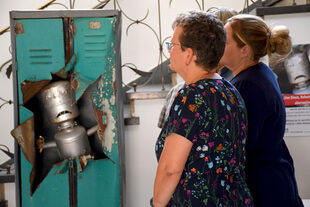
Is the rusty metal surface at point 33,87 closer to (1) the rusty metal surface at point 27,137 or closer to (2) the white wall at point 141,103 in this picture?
(1) the rusty metal surface at point 27,137

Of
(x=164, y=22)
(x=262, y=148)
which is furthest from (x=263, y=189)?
(x=164, y=22)

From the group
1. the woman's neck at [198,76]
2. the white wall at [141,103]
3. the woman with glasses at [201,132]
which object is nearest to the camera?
the woman with glasses at [201,132]

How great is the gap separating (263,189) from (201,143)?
0.50m

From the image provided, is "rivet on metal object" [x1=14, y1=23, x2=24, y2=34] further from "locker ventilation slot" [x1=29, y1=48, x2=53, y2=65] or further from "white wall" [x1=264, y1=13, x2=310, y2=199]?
"white wall" [x1=264, y1=13, x2=310, y2=199]

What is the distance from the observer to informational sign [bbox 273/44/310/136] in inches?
108

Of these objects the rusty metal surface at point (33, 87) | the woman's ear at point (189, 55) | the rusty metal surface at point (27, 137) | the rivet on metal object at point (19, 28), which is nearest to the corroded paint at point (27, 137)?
the rusty metal surface at point (27, 137)

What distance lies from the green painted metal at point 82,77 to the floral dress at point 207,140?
1.22 meters

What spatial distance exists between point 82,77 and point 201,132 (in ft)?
4.56

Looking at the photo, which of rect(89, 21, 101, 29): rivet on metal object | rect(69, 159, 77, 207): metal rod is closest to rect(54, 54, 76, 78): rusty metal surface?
rect(89, 21, 101, 29): rivet on metal object

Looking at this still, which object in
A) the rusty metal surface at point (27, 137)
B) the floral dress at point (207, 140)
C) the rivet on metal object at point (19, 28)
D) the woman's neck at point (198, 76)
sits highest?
the rivet on metal object at point (19, 28)

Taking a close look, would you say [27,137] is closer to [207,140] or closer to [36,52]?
[36,52]

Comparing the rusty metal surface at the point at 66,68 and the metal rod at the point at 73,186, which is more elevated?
the rusty metal surface at the point at 66,68

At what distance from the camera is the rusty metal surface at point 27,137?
2.34 metres

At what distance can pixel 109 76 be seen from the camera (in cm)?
242
